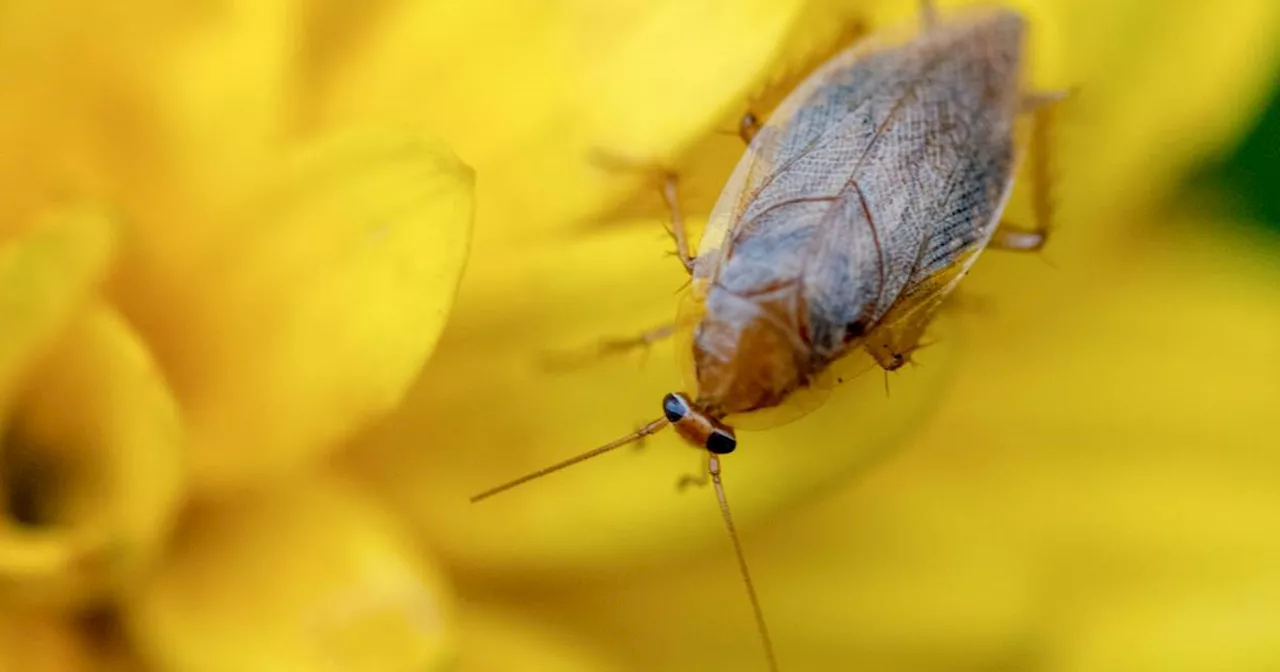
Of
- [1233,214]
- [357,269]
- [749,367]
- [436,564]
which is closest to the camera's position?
[357,269]

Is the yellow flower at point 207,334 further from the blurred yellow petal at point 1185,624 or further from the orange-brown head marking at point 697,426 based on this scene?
the blurred yellow petal at point 1185,624

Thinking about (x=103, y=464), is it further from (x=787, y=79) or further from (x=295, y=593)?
(x=787, y=79)

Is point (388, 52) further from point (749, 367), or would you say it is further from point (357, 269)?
point (749, 367)

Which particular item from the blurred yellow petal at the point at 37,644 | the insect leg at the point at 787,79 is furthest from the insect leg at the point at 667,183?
the blurred yellow petal at the point at 37,644

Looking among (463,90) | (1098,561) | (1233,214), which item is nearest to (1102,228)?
(1098,561)

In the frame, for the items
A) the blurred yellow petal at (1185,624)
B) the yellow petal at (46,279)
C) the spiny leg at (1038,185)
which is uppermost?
the yellow petal at (46,279)

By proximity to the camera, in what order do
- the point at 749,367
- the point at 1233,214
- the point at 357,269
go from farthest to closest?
1. the point at 1233,214
2. the point at 749,367
3. the point at 357,269

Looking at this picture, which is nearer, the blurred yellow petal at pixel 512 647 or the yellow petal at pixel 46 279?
the yellow petal at pixel 46 279
